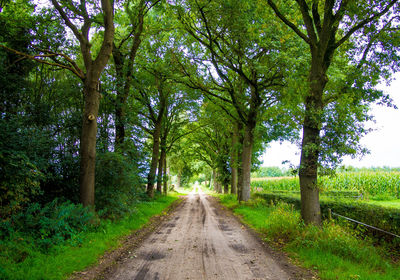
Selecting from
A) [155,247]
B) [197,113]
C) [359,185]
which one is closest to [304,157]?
[155,247]

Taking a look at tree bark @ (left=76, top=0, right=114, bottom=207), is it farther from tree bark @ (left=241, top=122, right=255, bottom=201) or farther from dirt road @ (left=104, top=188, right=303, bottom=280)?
tree bark @ (left=241, top=122, right=255, bottom=201)

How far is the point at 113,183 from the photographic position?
10055 millimetres

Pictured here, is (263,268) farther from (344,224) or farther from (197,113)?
(197,113)

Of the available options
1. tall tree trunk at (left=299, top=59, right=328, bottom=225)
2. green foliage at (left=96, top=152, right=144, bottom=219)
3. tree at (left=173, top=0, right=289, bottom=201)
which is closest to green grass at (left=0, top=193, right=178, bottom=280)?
green foliage at (left=96, top=152, right=144, bottom=219)

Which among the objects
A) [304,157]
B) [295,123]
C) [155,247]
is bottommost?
[155,247]

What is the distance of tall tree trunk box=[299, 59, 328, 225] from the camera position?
26.6 ft

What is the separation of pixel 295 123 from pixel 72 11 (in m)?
9.11

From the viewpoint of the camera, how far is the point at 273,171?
121 metres

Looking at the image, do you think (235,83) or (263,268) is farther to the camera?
(235,83)

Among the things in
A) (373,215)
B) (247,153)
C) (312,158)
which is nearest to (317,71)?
(312,158)

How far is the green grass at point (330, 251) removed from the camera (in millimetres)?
5293

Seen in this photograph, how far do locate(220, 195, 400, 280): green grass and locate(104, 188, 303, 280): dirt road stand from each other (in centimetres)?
71

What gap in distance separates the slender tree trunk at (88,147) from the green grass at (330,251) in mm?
6333

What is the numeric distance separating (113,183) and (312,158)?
24.5 ft
